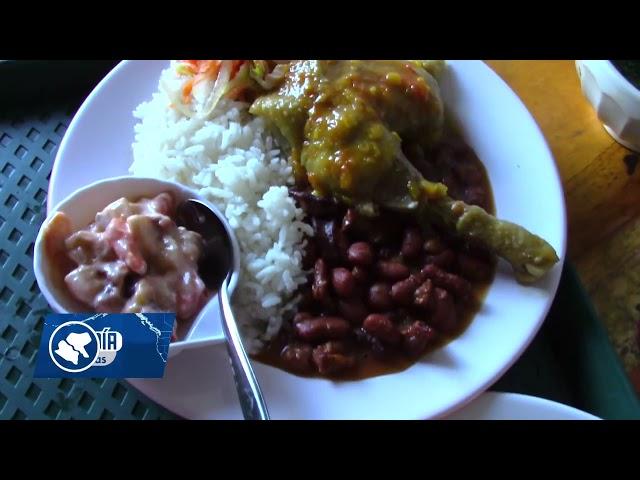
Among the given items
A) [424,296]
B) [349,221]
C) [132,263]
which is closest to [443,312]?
[424,296]

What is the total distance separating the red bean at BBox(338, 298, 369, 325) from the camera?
6.96 feet

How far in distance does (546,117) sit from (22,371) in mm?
2264

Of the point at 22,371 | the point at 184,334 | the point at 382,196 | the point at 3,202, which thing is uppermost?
the point at 382,196

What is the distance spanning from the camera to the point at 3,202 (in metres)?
2.43

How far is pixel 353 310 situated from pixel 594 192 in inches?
46.8

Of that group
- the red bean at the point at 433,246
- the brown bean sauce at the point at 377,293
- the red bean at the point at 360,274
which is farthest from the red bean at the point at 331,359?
the red bean at the point at 433,246

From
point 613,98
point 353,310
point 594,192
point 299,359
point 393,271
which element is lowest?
point 299,359

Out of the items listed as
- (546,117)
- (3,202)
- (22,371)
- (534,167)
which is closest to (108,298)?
(22,371)

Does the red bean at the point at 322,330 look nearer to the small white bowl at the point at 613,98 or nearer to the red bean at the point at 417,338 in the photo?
the red bean at the point at 417,338

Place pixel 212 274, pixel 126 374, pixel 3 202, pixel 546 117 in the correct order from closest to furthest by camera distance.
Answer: pixel 126 374, pixel 212 274, pixel 3 202, pixel 546 117

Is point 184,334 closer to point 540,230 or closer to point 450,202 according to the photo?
point 450,202

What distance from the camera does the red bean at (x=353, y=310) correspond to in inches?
83.5

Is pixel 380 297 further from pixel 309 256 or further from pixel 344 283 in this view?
pixel 309 256

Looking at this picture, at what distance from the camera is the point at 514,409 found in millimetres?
1982
